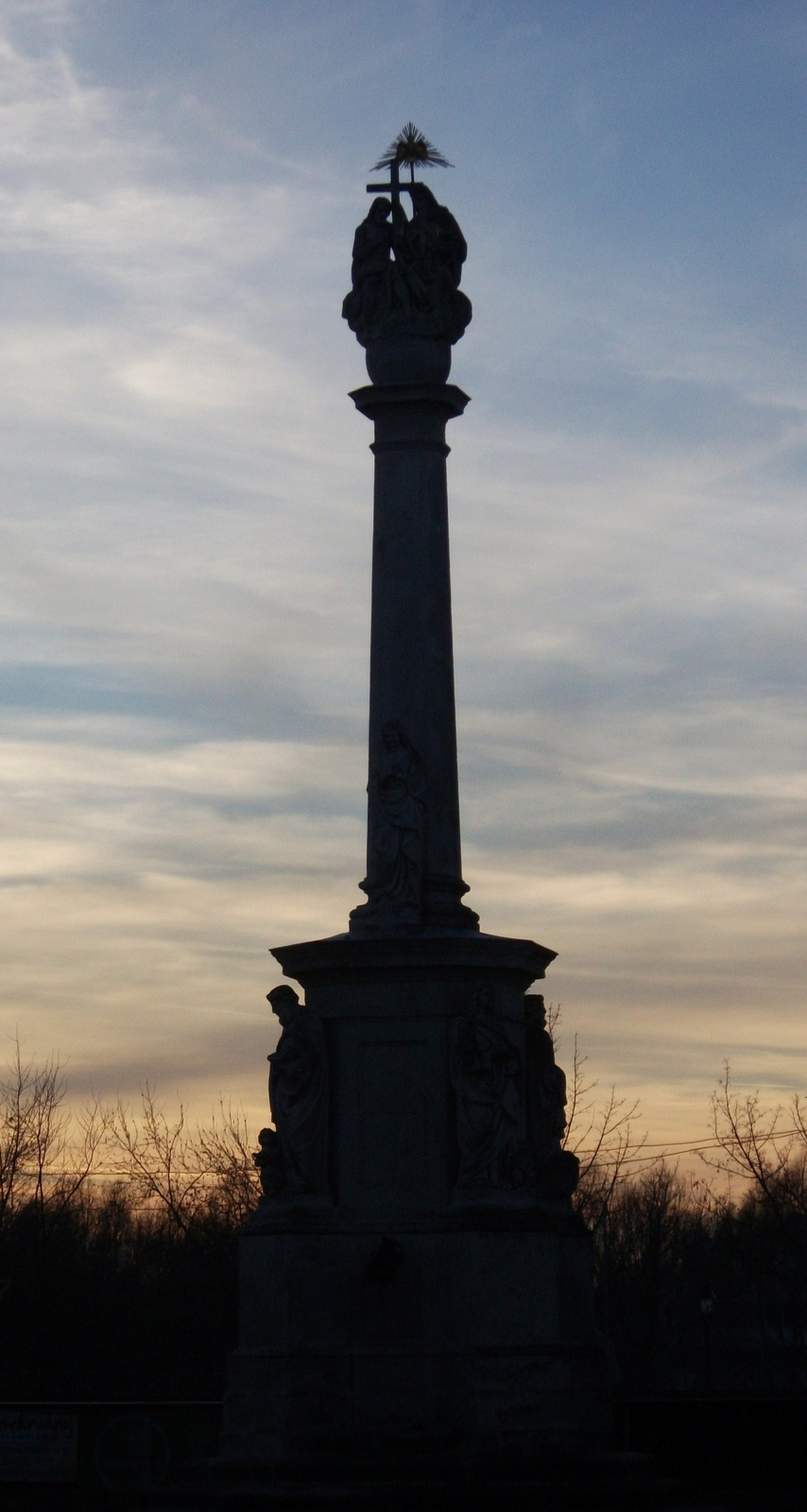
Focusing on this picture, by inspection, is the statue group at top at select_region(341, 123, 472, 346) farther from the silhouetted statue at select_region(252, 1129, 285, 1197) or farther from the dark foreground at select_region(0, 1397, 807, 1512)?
the dark foreground at select_region(0, 1397, 807, 1512)

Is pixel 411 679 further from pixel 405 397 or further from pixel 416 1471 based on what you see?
pixel 416 1471

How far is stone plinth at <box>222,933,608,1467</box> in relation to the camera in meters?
20.0

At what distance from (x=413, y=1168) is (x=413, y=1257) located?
788mm

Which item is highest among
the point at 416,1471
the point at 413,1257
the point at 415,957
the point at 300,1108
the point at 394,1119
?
the point at 415,957

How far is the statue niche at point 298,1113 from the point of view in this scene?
2091 centimetres

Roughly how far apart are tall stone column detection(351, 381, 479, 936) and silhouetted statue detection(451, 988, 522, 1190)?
4.27 feet

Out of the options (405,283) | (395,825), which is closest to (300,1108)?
(395,825)

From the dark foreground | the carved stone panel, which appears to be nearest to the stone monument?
the carved stone panel

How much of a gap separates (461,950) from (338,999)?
1214 millimetres

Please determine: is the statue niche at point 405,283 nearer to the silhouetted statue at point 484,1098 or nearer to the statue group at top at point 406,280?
the statue group at top at point 406,280

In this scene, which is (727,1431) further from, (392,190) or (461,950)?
(392,190)

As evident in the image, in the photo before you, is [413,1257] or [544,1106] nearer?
[413,1257]

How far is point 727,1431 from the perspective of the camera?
23922 mm

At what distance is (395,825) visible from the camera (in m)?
21.9
